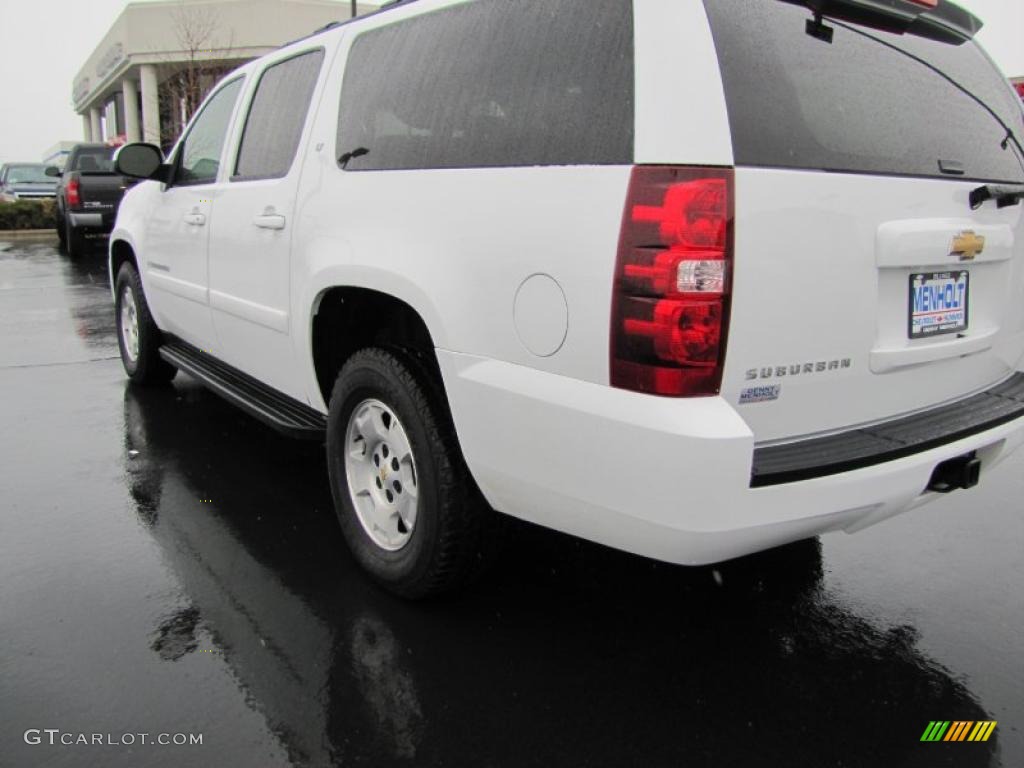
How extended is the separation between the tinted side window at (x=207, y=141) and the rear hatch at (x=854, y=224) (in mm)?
3068

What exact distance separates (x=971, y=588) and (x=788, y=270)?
6.07 feet

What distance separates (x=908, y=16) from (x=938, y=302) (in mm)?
835

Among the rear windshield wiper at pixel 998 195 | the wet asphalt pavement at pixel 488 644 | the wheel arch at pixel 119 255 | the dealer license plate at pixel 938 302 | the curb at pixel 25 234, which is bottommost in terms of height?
the wet asphalt pavement at pixel 488 644

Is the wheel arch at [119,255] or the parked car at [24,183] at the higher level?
the parked car at [24,183]

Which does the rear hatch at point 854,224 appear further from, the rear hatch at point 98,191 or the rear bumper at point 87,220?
the rear hatch at point 98,191

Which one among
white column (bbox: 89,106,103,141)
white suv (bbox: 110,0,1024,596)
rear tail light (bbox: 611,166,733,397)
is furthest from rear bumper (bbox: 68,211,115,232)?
white column (bbox: 89,106,103,141)

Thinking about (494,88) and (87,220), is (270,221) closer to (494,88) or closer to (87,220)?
(494,88)

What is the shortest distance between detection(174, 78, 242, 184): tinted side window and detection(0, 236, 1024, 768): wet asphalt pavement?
5.57ft

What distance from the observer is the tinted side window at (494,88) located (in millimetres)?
2154

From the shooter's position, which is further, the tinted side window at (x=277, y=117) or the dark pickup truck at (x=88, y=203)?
the dark pickup truck at (x=88, y=203)

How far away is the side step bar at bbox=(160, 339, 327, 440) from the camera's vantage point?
11.5 ft

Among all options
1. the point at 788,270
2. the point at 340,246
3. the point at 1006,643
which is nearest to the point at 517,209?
the point at 788,270

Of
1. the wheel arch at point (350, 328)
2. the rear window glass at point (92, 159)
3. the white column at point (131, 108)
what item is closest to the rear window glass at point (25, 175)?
Answer: the white column at point (131, 108)

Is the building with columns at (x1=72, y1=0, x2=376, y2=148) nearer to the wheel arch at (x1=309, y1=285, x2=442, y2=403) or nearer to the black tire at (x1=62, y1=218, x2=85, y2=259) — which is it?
the black tire at (x1=62, y1=218, x2=85, y2=259)
